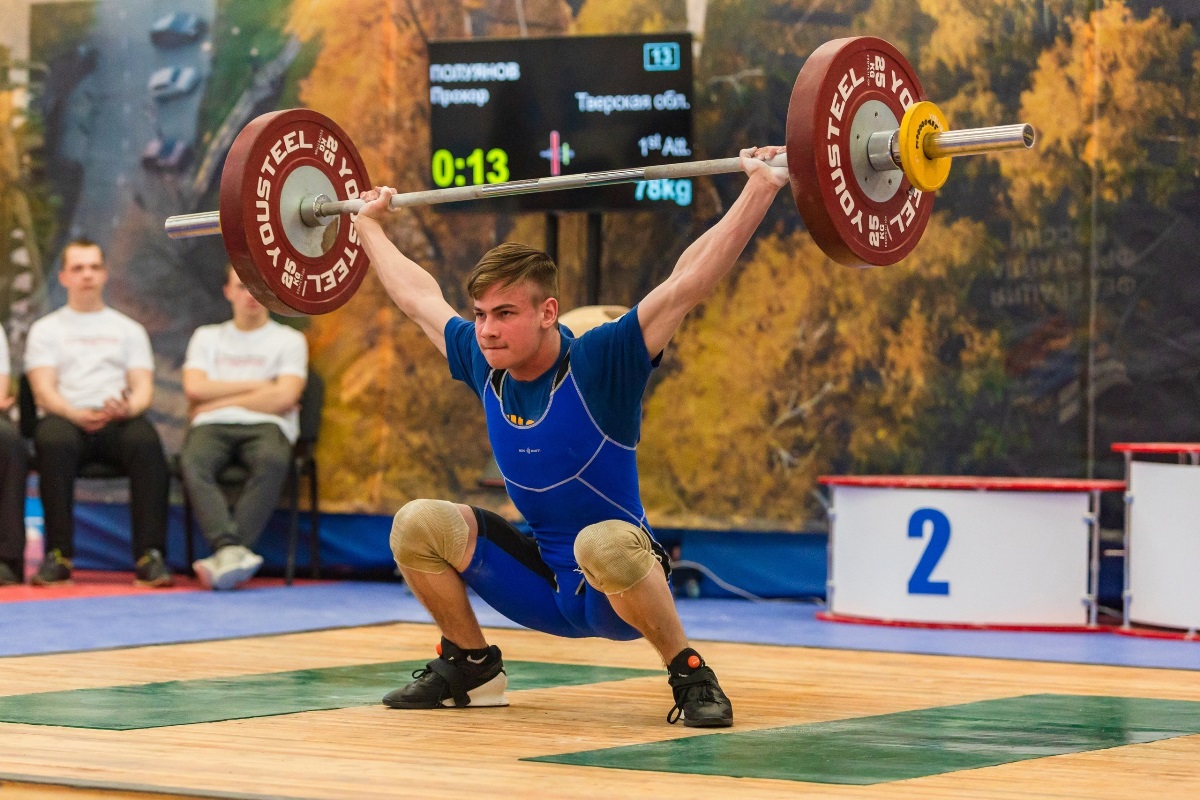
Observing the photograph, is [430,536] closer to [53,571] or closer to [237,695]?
[237,695]

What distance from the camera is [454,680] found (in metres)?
3.34

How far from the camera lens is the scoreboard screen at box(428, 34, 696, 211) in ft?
19.0

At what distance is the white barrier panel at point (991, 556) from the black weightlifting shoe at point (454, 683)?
7.26 ft

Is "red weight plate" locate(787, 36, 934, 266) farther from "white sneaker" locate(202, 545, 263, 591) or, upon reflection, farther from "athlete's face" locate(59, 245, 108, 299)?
"athlete's face" locate(59, 245, 108, 299)

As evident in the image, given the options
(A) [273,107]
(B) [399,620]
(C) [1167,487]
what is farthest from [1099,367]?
(A) [273,107]

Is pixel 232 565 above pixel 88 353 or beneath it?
beneath

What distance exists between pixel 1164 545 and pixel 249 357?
3.42 m

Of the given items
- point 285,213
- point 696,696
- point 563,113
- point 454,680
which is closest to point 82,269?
point 563,113

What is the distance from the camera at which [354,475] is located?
6.58 metres

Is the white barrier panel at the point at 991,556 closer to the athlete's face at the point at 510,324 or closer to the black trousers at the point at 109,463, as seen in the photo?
the athlete's face at the point at 510,324

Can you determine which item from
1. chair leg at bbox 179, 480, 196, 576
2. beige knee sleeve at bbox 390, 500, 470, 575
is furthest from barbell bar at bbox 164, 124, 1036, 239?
chair leg at bbox 179, 480, 196, 576

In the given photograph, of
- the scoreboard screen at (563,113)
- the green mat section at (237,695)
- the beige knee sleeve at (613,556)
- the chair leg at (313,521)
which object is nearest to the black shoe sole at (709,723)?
the beige knee sleeve at (613,556)

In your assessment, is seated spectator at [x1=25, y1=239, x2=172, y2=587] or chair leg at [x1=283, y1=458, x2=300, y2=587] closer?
seated spectator at [x1=25, y1=239, x2=172, y2=587]

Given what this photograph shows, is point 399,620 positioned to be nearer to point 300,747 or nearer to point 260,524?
point 260,524
